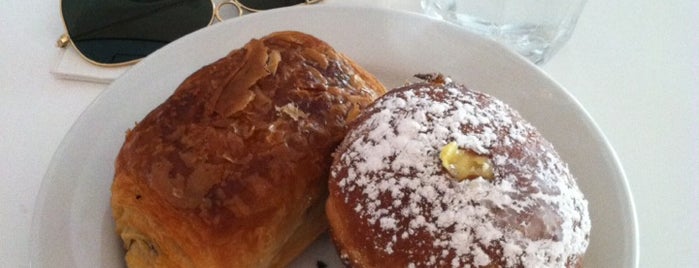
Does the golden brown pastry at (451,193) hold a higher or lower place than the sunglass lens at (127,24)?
higher

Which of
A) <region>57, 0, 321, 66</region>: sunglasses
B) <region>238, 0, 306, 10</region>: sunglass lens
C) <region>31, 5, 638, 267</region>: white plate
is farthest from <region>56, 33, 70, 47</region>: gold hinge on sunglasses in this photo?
<region>238, 0, 306, 10</region>: sunglass lens

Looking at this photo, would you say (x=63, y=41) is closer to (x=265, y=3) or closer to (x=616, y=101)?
(x=265, y=3)

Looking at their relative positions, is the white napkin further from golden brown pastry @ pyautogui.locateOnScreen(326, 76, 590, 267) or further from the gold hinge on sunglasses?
golden brown pastry @ pyautogui.locateOnScreen(326, 76, 590, 267)

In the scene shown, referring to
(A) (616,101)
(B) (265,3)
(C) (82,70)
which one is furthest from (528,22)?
(C) (82,70)

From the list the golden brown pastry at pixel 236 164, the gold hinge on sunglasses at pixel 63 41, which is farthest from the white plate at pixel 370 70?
the gold hinge on sunglasses at pixel 63 41

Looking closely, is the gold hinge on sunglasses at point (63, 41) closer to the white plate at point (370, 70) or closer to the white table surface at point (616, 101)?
the white table surface at point (616, 101)

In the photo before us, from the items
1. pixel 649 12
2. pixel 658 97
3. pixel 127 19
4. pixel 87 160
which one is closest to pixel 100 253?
pixel 87 160
